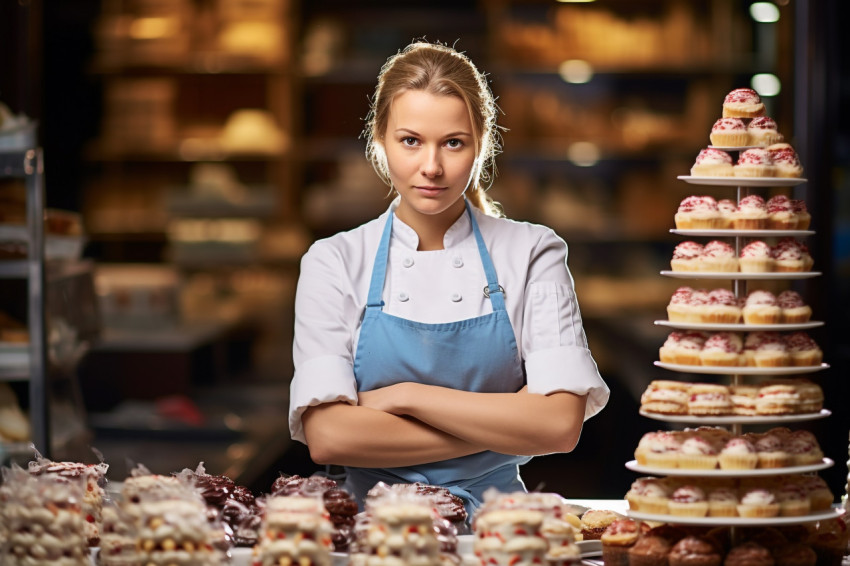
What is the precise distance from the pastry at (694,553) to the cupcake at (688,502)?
0.12 ft

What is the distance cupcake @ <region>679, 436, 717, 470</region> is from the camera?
4.61 feet

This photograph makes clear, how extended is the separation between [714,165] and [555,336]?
0.43 meters

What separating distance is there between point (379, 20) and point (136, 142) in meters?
1.52

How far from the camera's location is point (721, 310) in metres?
1.47

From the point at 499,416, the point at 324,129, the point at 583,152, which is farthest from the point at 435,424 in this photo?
the point at 324,129

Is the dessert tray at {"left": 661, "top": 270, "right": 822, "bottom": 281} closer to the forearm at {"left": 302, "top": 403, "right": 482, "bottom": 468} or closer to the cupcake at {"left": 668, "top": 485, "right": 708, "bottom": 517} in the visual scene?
the cupcake at {"left": 668, "top": 485, "right": 708, "bottom": 517}

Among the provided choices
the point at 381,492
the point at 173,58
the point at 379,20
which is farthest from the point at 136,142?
the point at 381,492

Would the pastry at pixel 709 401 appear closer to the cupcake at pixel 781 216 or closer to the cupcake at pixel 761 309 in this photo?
the cupcake at pixel 761 309

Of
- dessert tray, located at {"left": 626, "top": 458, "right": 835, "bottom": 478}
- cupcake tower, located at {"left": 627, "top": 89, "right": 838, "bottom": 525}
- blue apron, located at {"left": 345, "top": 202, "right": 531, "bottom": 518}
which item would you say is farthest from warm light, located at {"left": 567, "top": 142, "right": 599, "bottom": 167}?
dessert tray, located at {"left": 626, "top": 458, "right": 835, "bottom": 478}

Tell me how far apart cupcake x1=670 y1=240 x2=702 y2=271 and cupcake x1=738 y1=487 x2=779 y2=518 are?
30cm

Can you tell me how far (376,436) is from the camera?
173 centimetres

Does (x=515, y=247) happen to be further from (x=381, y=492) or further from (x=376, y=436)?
(x=381, y=492)

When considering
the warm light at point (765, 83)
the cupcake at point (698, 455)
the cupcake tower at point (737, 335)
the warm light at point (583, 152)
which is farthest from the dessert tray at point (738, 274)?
the warm light at point (765, 83)

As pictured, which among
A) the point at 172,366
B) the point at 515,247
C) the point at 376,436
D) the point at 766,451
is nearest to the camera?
the point at 766,451
